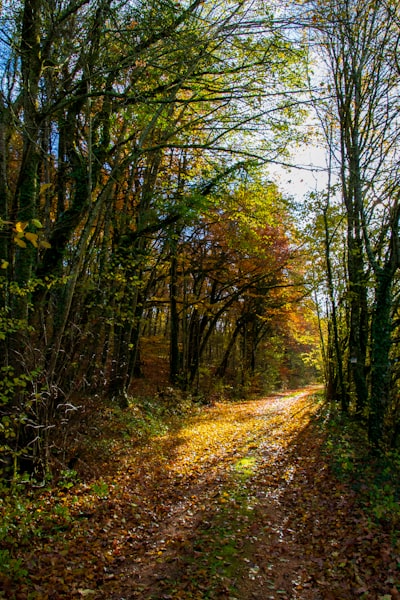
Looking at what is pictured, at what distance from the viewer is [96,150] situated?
8.23 metres

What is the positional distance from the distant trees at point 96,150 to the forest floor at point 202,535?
1237 millimetres

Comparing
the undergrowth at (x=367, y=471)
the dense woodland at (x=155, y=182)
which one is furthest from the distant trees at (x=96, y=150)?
the undergrowth at (x=367, y=471)

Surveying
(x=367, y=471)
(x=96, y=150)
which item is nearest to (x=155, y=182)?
(x=96, y=150)

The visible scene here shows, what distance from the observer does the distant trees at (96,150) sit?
5.50 metres

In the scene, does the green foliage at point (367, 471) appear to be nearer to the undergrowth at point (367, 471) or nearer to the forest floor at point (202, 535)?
the undergrowth at point (367, 471)

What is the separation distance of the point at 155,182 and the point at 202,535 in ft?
34.4

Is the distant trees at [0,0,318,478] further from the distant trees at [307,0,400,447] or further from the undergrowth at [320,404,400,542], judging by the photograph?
the undergrowth at [320,404,400,542]

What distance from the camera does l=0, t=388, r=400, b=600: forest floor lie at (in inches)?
159

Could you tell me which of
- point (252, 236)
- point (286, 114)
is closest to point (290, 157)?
point (286, 114)

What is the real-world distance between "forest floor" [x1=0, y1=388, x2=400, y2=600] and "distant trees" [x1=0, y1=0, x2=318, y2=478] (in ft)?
4.06

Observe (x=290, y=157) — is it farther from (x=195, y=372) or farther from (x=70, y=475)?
(x=195, y=372)

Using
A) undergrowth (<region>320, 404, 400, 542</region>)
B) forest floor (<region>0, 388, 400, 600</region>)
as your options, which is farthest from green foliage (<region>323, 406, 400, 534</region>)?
forest floor (<region>0, 388, 400, 600</region>)

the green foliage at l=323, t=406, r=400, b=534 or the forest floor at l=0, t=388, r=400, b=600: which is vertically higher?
the green foliage at l=323, t=406, r=400, b=534

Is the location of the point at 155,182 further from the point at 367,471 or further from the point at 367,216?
the point at 367,471
